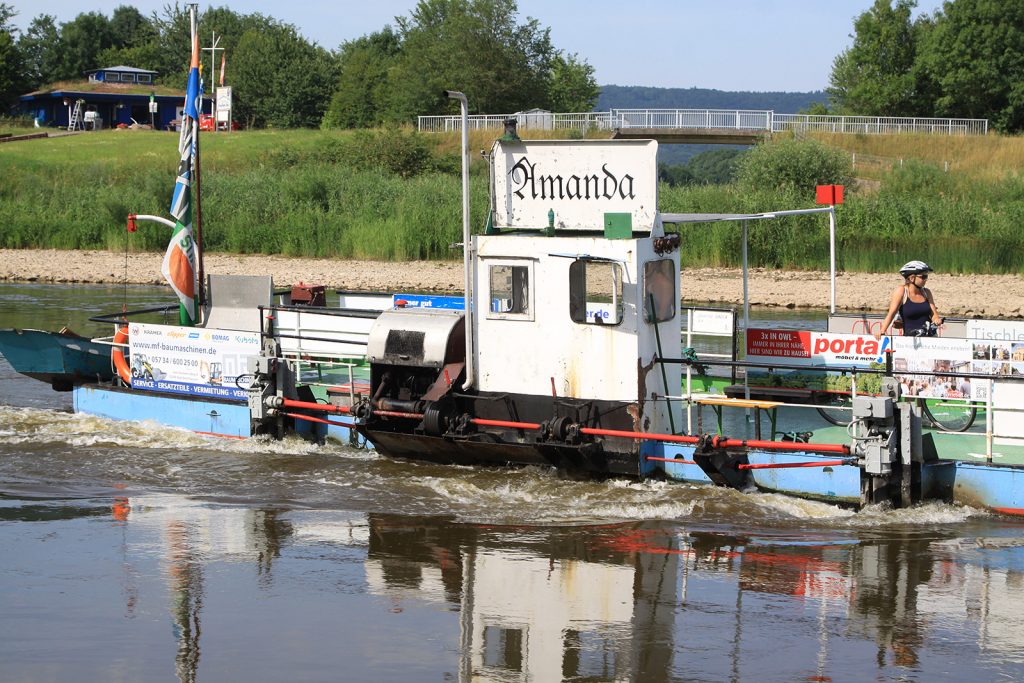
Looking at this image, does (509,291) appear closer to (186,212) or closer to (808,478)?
(808,478)

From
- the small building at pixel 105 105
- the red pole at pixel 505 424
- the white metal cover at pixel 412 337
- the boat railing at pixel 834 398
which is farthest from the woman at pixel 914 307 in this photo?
the small building at pixel 105 105

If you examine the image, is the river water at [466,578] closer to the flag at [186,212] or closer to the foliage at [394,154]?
the flag at [186,212]

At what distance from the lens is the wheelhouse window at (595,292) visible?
13.2 metres

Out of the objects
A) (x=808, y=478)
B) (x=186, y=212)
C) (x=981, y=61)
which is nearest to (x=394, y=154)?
(x=981, y=61)

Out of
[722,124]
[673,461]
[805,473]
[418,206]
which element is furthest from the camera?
[722,124]

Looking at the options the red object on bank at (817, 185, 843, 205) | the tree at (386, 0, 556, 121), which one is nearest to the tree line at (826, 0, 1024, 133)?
the tree at (386, 0, 556, 121)

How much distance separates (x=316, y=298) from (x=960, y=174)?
34038 millimetres

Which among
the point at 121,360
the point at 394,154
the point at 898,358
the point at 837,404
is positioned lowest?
the point at 837,404

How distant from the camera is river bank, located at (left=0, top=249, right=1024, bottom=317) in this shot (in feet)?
98.7

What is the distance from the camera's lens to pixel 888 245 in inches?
1389

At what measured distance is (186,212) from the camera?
58.7ft

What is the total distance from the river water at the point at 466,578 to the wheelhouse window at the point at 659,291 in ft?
6.02

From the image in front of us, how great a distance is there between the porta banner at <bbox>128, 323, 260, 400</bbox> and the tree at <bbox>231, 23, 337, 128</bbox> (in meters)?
71.7

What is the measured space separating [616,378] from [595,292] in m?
0.91
